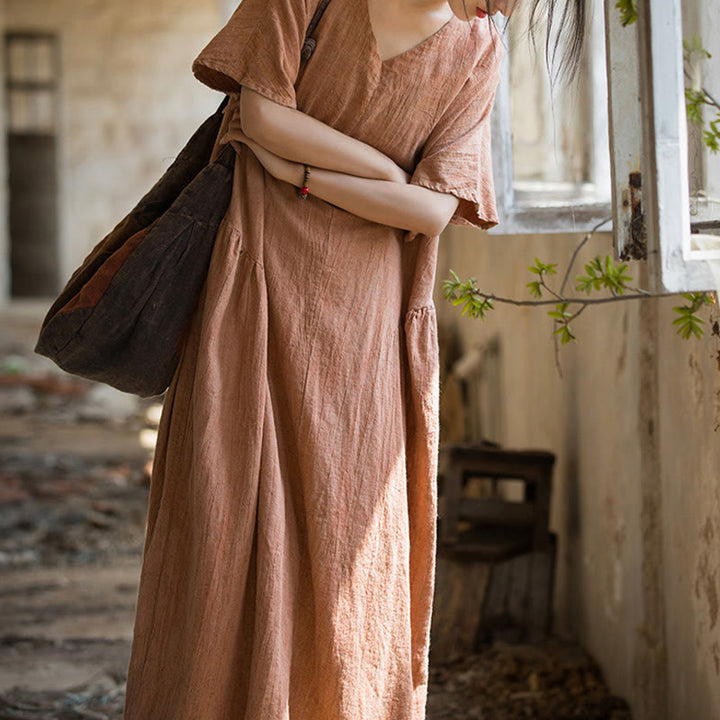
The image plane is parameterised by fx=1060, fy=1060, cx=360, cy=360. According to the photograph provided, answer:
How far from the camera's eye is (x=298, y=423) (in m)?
1.76

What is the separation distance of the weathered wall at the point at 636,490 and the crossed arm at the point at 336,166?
0.76 metres

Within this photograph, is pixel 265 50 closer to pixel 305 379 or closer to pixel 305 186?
pixel 305 186

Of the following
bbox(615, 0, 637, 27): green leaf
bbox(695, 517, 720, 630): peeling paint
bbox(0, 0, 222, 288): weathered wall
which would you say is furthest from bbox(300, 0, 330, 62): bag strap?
bbox(0, 0, 222, 288): weathered wall

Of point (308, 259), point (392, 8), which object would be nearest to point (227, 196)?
point (308, 259)

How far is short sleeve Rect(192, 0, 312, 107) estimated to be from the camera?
1704 mm

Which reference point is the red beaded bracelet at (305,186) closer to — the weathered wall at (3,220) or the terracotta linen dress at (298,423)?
the terracotta linen dress at (298,423)

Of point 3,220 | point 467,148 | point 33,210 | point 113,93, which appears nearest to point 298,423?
point 467,148

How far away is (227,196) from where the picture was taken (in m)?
1.79

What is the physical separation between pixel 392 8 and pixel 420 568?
0.97m

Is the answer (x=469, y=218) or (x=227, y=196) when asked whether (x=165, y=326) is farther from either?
(x=469, y=218)

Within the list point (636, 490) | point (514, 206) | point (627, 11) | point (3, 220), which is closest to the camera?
point (627, 11)

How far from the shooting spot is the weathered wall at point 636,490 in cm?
231

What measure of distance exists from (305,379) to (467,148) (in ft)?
1.57

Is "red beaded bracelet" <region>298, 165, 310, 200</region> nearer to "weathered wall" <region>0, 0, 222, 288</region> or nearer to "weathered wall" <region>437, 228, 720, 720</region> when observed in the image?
"weathered wall" <region>437, 228, 720, 720</region>
